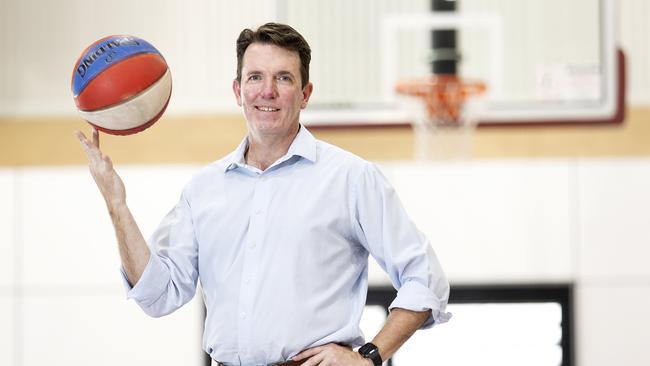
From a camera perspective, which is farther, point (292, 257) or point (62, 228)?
point (62, 228)

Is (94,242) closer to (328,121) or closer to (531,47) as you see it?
(328,121)

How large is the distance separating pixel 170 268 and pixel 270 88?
1.53ft

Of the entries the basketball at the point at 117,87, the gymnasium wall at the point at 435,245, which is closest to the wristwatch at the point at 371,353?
the basketball at the point at 117,87

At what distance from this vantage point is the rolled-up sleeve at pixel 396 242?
222 cm

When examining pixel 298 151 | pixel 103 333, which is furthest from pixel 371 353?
pixel 103 333

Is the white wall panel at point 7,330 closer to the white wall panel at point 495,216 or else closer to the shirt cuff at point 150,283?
the white wall panel at point 495,216

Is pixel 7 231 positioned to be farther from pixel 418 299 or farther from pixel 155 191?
pixel 418 299

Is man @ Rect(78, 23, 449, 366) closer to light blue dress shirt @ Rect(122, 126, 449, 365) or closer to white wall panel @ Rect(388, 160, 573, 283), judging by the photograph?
light blue dress shirt @ Rect(122, 126, 449, 365)

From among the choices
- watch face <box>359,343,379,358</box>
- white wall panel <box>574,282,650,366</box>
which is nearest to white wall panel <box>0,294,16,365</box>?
white wall panel <box>574,282,650,366</box>

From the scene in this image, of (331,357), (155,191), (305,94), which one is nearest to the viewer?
(331,357)

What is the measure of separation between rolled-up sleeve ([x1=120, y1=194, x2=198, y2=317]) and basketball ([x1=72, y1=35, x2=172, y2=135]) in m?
0.24

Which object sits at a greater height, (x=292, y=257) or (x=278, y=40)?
(x=278, y=40)

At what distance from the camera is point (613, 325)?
491 centimetres

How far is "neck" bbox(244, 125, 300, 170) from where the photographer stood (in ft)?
7.55
